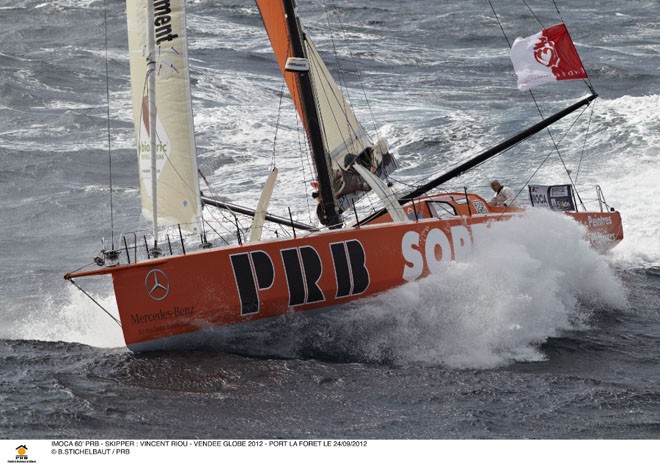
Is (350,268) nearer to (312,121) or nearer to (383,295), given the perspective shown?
(383,295)

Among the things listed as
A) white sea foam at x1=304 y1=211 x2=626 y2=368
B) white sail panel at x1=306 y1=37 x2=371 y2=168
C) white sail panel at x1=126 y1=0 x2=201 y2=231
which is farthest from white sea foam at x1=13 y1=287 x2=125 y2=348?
white sail panel at x1=306 y1=37 x2=371 y2=168

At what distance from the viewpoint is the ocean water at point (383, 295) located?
28.4ft

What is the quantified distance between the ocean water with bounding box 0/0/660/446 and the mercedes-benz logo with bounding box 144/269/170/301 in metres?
0.61

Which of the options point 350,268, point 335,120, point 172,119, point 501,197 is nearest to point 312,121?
point 335,120

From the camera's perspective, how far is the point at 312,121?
12.0m

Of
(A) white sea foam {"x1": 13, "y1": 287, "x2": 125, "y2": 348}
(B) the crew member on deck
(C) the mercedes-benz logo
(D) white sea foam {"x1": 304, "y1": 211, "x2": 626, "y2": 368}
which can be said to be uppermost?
(B) the crew member on deck

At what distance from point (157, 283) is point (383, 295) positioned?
232cm

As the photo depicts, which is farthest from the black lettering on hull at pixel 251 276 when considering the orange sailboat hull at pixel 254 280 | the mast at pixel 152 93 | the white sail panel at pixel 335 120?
the white sail panel at pixel 335 120

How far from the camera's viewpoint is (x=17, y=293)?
1317 centimetres

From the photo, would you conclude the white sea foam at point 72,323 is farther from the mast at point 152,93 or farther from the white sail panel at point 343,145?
the white sail panel at point 343,145

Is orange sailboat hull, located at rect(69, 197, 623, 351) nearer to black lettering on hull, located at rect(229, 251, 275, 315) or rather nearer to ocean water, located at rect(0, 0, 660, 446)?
black lettering on hull, located at rect(229, 251, 275, 315)

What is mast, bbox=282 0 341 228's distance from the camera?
39.1ft

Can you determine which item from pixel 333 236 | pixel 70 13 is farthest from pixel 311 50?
pixel 70 13

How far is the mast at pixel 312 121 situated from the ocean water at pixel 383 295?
1.97m
